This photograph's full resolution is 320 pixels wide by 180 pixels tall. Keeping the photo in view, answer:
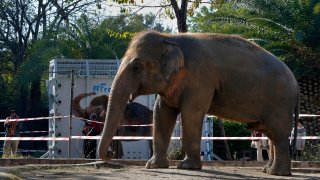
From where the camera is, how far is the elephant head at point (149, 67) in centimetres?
Answer: 1095

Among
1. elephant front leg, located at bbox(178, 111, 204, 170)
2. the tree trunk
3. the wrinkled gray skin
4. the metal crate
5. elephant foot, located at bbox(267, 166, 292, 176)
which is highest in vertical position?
the tree trunk

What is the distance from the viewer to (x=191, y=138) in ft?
37.4

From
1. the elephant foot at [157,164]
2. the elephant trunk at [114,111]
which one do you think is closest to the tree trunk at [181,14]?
the elephant foot at [157,164]

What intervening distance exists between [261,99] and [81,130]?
10.8 metres

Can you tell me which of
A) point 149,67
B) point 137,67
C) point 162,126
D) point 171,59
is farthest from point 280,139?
point 137,67

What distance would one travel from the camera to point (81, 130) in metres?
22.1

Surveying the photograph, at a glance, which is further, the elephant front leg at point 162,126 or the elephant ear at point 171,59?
the elephant front leg at point 162,126

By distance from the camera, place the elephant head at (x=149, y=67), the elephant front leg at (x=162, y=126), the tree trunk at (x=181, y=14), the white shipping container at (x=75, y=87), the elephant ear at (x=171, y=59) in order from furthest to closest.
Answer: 1. the white shipping container at (x=75, y=87)
2. the tree trunk at (x=181, y=14)
3. the elephant front leg at (x=162, y=126)
4. the elephant ear at (x=171, y=59)
5. the elephant head at (x=149, y=67)

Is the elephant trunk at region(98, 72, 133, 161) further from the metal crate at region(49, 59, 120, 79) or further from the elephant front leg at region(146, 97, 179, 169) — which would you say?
the metal crate at region(49, 59, 120, 79)

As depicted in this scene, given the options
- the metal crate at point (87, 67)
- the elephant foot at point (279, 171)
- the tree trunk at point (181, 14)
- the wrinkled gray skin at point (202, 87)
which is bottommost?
the elephant foot at point (279, 171)

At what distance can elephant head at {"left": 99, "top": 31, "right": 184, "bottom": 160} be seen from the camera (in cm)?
1095

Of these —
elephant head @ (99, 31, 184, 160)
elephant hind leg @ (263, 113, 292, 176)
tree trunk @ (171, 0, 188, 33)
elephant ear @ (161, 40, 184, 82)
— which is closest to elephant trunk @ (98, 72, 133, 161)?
elephant head @ (99, 31, 184, 160)

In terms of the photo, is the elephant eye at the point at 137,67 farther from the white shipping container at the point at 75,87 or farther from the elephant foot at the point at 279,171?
the white shipping container at the point at 75,87

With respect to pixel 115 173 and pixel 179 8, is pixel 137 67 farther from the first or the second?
pixel 179 8
